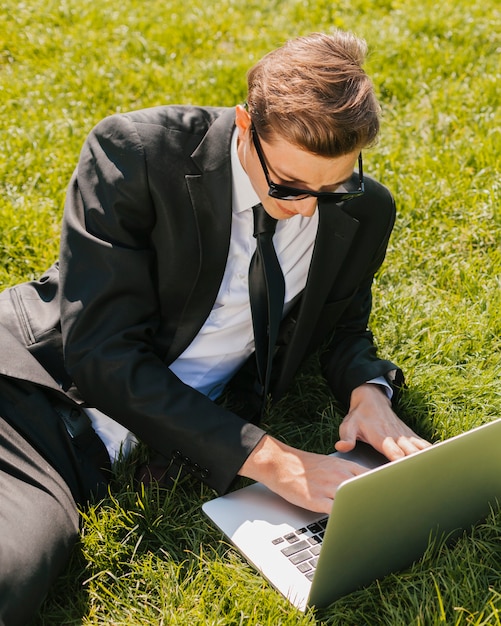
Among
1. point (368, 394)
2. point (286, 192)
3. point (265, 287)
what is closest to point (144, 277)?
point (265, 287)

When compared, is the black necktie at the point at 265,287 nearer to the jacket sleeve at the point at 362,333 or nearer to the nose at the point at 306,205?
the nose at the point at 306,205

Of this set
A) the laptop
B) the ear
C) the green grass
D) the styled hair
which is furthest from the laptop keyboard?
the ear

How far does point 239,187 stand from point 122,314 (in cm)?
56

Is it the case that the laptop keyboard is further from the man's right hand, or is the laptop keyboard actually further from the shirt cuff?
the shirt cuff

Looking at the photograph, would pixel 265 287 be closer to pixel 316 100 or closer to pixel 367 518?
pixel 316 100

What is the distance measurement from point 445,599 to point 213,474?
80cm

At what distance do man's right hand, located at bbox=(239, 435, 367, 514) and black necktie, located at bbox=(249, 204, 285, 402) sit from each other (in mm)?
415

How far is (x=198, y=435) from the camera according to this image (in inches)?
106

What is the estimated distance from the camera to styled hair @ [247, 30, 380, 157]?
2408 mm

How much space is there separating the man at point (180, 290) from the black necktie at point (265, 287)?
66 millimetres

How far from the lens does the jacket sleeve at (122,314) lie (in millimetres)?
2652

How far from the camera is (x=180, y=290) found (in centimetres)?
285

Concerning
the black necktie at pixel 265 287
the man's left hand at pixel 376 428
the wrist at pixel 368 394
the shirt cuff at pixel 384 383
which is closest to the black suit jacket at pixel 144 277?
the black necktie at pixel 265 287

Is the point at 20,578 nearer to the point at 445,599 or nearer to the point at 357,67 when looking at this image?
the point at 445,599
